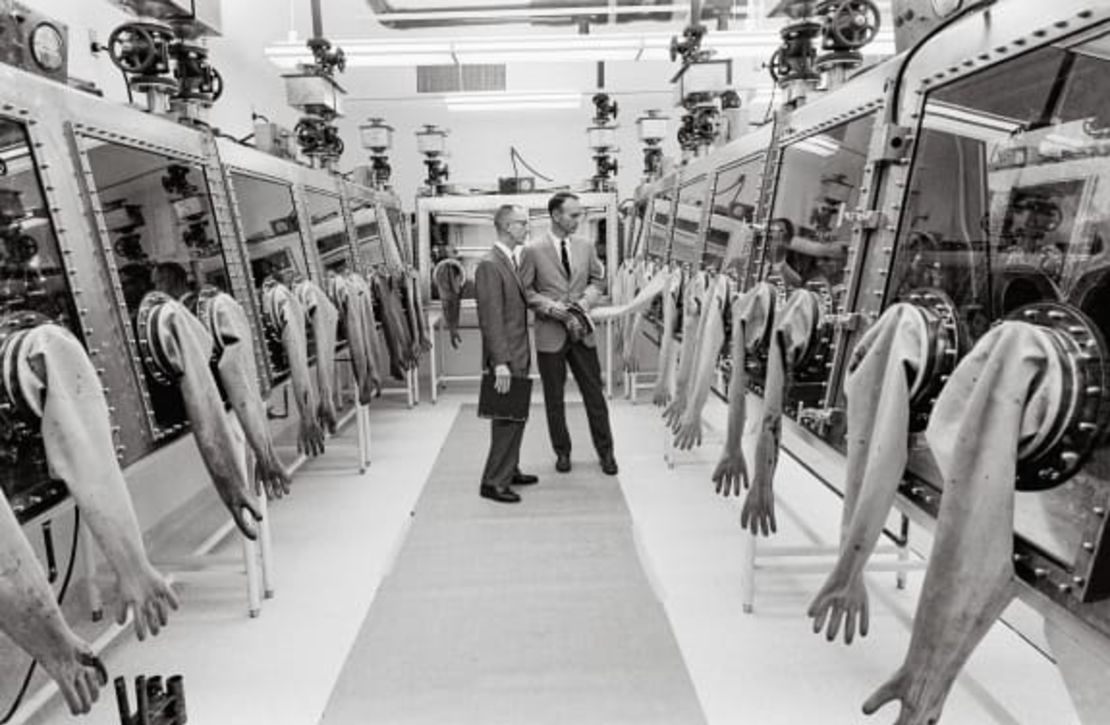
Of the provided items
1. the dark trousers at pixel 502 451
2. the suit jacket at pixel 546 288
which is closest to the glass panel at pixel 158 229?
the dark trousers at pixel 502 451

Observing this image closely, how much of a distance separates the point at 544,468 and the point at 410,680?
104 inches

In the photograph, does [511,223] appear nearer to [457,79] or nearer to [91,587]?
[91,587]

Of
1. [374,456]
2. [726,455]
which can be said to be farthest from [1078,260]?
[374,456]

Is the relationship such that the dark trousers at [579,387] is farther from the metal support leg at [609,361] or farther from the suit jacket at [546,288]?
the metal support leg at [609,361]

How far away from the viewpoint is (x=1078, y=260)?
4.87 feet

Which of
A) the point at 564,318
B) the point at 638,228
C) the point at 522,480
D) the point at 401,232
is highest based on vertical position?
the point at 638,228

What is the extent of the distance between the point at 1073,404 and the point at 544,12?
725 centimetres

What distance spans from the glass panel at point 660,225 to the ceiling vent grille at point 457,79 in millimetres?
3918

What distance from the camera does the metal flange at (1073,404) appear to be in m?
1.29

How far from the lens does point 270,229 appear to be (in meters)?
4.20

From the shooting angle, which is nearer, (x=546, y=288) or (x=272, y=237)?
(x=272, y=237)

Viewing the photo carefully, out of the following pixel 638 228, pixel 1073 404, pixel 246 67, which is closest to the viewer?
pixel 1073 404

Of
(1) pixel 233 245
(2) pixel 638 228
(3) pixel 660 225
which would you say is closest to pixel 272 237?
(1) pixel 233 245

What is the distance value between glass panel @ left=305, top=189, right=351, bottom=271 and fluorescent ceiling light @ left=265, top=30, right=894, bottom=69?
0.96 metres
